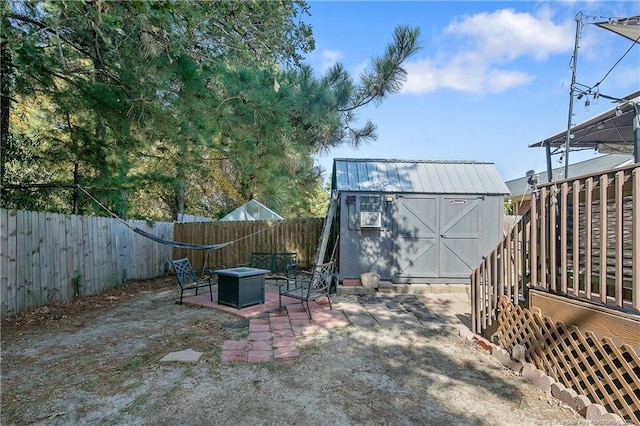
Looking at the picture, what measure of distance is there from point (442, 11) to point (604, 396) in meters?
6.49

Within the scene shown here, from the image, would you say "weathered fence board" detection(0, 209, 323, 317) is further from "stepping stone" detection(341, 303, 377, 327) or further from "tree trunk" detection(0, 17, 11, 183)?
"stepping stone" detection(341, 303, 377, 327)

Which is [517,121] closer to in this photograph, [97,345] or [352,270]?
[352,270]

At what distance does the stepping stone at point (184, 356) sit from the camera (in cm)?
312

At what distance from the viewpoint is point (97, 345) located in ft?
11.5

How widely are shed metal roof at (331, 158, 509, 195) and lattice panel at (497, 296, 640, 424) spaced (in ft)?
11.8

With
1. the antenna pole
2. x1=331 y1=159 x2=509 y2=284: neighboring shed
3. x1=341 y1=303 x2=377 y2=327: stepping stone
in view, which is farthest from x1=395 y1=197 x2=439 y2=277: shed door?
the antenna pole

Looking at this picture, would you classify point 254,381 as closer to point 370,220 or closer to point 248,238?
point 370,220

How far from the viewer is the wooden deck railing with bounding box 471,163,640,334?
7.44ft

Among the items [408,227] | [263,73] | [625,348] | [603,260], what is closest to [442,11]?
[263,73]

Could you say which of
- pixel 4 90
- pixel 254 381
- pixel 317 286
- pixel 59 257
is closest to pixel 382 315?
pixel 317 286

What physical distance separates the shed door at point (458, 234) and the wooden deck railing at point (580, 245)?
8.98 feet

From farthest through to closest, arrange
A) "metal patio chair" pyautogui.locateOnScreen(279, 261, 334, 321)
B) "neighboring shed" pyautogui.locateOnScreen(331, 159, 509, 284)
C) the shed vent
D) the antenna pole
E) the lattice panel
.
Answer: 1. "neighboring shed" pyautogui.locateOnScreen(331, 159, 509, 284)
2. the shed vent
3. the antenna pole
4. "metal patio chair" pyautogui.locateOnScreen(279, 261, 334, 321)
5. the lattice panel

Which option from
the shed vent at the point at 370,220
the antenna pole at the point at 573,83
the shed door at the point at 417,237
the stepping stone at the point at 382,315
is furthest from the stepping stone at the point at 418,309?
the antenna pole at the point at 573,83

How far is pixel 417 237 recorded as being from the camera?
6473 mm
